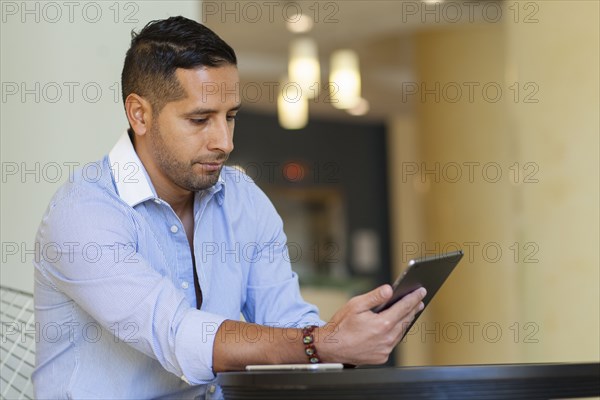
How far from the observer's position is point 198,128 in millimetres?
1595

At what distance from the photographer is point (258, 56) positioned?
19.8 ft

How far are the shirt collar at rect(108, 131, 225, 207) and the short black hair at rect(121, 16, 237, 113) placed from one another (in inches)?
3.9

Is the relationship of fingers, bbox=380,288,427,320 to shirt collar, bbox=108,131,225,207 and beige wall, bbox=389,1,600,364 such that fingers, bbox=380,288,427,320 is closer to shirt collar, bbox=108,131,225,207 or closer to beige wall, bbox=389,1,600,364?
shirt collar, bbox=108,131,225,207

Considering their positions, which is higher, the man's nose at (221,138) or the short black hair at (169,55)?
the short black hair at (169,55)

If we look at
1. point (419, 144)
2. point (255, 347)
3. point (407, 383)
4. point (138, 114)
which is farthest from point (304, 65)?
point (407, 383)

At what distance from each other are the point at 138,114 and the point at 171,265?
0.29 m

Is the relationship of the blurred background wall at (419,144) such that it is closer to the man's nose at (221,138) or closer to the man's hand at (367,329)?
the man's nose at (221,138)

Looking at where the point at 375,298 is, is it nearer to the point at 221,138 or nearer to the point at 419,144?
the point at 221,138

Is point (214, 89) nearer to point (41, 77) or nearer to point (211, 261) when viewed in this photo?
point (211, 261)

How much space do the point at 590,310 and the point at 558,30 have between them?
2.86ft

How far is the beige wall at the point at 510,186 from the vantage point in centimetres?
271

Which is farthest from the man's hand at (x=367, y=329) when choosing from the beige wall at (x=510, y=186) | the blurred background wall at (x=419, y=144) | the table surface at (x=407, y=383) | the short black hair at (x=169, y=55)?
the beige wall at (x=510, y=186)

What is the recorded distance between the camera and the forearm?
1.33 m

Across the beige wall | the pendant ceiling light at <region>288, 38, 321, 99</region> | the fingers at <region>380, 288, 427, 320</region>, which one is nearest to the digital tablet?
the fingers at <region>380, 288, 427, 320</region>
